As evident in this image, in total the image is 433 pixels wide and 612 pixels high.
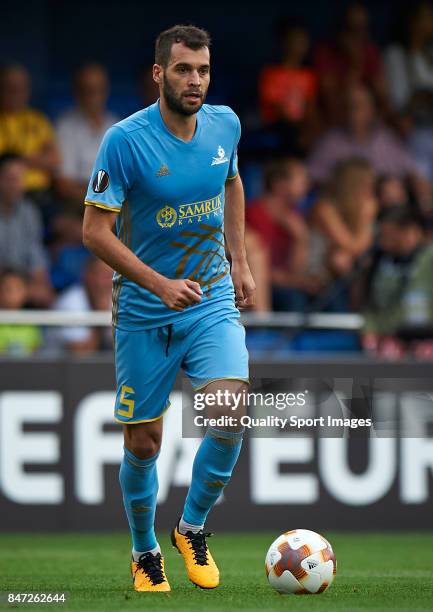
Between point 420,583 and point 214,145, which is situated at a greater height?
point 214,145

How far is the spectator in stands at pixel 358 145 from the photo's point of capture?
13789mm

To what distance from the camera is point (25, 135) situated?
12906mm

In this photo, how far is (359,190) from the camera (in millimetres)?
13102

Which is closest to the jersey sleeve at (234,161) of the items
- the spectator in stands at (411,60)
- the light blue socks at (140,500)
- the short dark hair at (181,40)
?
the short dark hair at (181,40)

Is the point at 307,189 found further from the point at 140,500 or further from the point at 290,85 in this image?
the point at 140,500

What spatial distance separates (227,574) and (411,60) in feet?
27.4

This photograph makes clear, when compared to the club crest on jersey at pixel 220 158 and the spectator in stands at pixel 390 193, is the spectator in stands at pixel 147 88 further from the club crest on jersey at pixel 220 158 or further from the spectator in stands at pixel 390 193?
the club crest on jersey at pixel 220 158

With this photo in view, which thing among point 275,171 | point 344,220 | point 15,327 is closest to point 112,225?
point 15,327

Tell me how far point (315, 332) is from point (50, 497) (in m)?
2.70

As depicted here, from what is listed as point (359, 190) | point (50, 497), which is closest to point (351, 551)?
point (50, 497)

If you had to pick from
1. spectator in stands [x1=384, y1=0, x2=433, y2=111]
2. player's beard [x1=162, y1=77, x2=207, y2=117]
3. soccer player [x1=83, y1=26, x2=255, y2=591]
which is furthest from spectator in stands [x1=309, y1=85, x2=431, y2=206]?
player's beard [x1=162, y1=77, x2=207, y2=117]

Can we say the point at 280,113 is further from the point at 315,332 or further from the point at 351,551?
the point at 351,551

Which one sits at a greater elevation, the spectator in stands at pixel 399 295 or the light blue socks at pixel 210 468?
the spectator in stands at pixel 399 295

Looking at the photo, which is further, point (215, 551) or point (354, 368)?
point (354, 368)
